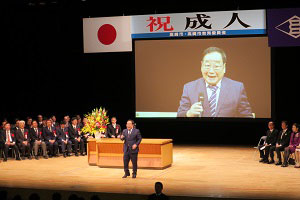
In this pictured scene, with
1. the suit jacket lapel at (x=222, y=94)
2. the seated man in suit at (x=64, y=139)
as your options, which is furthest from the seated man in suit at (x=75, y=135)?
the suit jacket lapel at (x=222, y=94)

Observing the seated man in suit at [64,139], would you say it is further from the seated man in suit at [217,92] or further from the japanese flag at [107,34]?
the seated man in suit at [217,92]

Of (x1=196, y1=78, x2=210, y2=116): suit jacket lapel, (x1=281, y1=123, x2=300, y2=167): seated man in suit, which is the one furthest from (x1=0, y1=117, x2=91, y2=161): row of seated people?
(x1=281, y1=123, x2=300, y2=167): seated man in suit

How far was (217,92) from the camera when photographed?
14.1 meters

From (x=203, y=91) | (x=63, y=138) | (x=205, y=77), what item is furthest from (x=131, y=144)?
(x=205, y=77)

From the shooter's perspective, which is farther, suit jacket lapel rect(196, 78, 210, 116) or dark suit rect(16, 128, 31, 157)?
suit jacket lapel rect(196, 78, 210, 116)

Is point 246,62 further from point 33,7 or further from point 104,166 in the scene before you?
point 33,7

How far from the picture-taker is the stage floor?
29.2 ft

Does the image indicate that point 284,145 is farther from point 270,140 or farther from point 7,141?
point 7,141

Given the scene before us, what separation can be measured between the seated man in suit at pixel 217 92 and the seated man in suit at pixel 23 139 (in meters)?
4.53

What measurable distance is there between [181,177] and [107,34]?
570 cm

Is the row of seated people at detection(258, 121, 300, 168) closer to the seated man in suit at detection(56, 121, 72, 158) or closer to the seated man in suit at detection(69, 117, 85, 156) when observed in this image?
the seated man in suit at detection(69, 117, 85, 156)

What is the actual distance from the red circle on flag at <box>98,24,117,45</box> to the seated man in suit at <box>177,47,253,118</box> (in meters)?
2.55

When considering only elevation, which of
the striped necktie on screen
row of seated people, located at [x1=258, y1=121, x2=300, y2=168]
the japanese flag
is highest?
the japanese flag

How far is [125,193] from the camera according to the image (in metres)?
8.63
